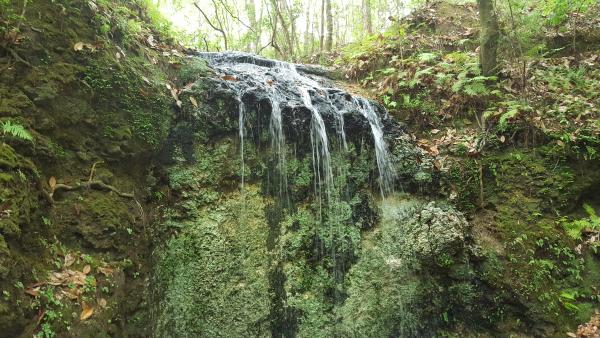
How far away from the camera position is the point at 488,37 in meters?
6.51

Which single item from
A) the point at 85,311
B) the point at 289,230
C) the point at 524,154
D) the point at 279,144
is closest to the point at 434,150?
the point at 524,154

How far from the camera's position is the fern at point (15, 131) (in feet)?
10.7

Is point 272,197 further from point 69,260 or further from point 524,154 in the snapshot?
point 524,154

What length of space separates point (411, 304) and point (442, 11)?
7.44m

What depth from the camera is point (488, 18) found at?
256 inches

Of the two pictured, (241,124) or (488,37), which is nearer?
(241,124)

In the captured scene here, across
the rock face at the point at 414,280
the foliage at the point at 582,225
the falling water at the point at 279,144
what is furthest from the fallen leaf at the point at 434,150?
the falling water at the point at 279,144

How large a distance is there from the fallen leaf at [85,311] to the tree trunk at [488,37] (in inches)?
269

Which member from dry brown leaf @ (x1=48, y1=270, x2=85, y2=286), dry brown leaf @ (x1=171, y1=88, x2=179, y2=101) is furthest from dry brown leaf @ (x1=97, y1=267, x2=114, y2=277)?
dry brown leaf @ (x1=171, y1=88, x2=179, y2=101)

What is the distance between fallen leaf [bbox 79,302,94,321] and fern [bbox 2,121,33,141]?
164 centimetres

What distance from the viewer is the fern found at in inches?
129

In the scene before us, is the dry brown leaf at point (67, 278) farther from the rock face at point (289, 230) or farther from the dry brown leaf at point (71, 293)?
the rock face at point (289, 230)

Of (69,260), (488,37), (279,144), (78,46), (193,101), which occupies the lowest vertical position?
(69,260)

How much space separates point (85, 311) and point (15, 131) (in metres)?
1.76
